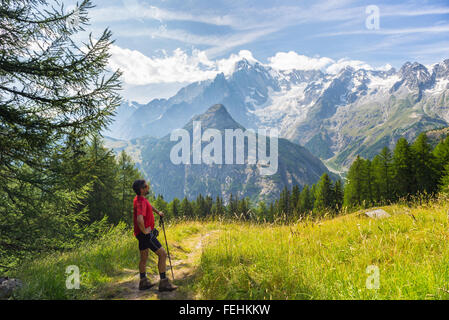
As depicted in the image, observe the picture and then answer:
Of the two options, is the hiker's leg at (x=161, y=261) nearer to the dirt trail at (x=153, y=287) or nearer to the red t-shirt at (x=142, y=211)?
the dirt trail at (x=153, y=287)

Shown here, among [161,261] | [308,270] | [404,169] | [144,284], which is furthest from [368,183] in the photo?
[144,284]

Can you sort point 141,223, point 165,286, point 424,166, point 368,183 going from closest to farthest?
point 165,286 < point 141,223 < point 424,166 < point 368,183

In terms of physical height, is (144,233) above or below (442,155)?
below

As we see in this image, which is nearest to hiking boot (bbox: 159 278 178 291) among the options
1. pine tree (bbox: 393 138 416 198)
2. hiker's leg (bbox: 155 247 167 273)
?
hiker's leg (bbox: 155 247 167 273)

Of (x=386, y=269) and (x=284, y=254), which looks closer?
(x=386, y=269)

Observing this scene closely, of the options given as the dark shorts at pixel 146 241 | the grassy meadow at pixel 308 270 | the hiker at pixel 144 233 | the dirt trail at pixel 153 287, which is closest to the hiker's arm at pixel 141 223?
the hiker at pixel 144 233

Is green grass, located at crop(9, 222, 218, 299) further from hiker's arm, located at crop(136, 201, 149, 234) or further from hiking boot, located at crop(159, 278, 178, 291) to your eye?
hiker's arm, located at crop(136, 201, 149, 234)

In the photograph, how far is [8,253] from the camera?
8.23m

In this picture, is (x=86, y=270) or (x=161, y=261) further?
(x=86, y=270)

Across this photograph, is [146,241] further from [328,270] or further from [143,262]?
[328,270]

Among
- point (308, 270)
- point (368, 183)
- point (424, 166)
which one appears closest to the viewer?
point (308, 270)
